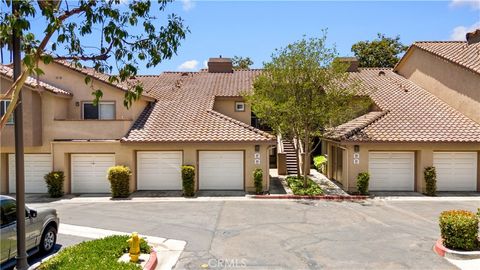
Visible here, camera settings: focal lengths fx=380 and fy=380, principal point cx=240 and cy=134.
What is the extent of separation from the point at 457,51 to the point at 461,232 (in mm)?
16069

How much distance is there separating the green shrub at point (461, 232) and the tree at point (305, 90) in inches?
334

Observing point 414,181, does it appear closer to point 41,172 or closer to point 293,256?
point 293,256

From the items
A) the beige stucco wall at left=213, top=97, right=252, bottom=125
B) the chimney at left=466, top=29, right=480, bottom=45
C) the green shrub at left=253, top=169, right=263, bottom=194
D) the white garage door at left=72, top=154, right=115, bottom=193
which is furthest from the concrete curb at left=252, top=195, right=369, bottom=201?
the chimney at left=466, top=29, right=480, bottom=45

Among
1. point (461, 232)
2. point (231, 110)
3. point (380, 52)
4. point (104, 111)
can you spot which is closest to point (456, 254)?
point (461, 232)

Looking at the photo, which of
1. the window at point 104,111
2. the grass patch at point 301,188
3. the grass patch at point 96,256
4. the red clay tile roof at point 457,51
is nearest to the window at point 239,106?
the grass patch at point 301,188

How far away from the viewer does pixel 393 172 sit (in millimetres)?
18406

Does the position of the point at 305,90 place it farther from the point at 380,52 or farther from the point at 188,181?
the point at 380,52

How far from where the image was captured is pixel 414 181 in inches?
723

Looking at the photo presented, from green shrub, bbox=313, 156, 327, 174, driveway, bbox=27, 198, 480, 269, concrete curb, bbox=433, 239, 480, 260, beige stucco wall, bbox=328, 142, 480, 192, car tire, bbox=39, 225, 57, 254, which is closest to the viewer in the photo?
concrete curb, bbox=433, 239, 480, 260

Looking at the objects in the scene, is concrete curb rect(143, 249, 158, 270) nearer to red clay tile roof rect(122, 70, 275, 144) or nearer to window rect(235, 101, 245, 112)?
red clay tile roof rect(122, 70, 275, 144)

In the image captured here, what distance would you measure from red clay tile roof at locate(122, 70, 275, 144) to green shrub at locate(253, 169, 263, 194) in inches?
59.3

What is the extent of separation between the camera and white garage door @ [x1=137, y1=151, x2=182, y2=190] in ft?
61.0

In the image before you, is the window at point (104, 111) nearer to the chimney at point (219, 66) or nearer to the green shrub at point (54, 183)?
the green shrub at point (54, 183)

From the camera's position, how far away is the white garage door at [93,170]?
18562 millimetres
